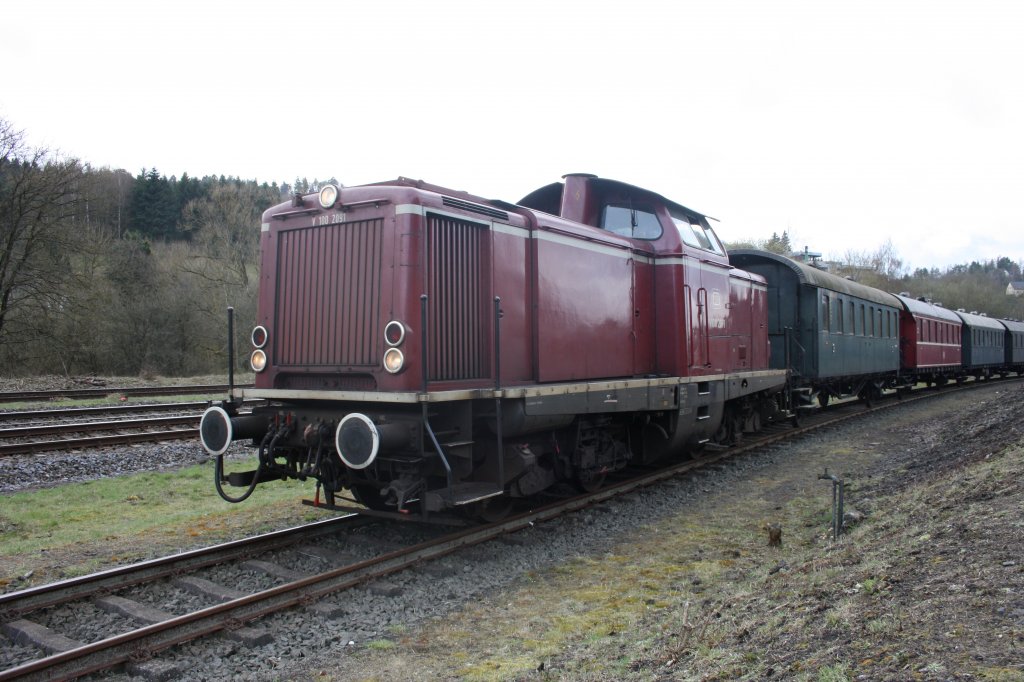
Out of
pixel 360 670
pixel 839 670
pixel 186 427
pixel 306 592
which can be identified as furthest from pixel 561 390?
pixel 186 427

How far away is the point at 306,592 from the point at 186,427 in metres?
9.31

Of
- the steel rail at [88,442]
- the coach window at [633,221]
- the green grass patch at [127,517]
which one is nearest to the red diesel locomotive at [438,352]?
the coach window at [633,221]

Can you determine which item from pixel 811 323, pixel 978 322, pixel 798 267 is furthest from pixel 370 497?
pixel 978 322

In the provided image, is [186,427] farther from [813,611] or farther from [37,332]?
[37,332]

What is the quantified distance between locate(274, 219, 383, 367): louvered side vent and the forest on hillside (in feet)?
33.8

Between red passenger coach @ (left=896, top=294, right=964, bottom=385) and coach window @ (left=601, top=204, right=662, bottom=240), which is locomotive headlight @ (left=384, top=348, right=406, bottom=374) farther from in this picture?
red passenger coach @ (left=896, top=294, right=964, bottom=385)

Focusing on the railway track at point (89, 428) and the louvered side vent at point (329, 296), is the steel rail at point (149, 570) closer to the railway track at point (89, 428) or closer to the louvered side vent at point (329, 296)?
the louvered side vent at point (329, 296)

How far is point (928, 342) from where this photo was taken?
2384 cm

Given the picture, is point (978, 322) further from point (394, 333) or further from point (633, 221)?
point (394, 333)

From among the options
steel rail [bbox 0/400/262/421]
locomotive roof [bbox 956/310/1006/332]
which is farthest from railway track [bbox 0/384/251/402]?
locomotive roof [bbox 956/310/1006/332]

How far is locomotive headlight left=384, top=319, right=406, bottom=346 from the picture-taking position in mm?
5805

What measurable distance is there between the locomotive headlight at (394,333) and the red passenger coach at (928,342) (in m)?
21.2

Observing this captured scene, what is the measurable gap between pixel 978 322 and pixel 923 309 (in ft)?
32.3

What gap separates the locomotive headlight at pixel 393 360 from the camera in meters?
5.76
